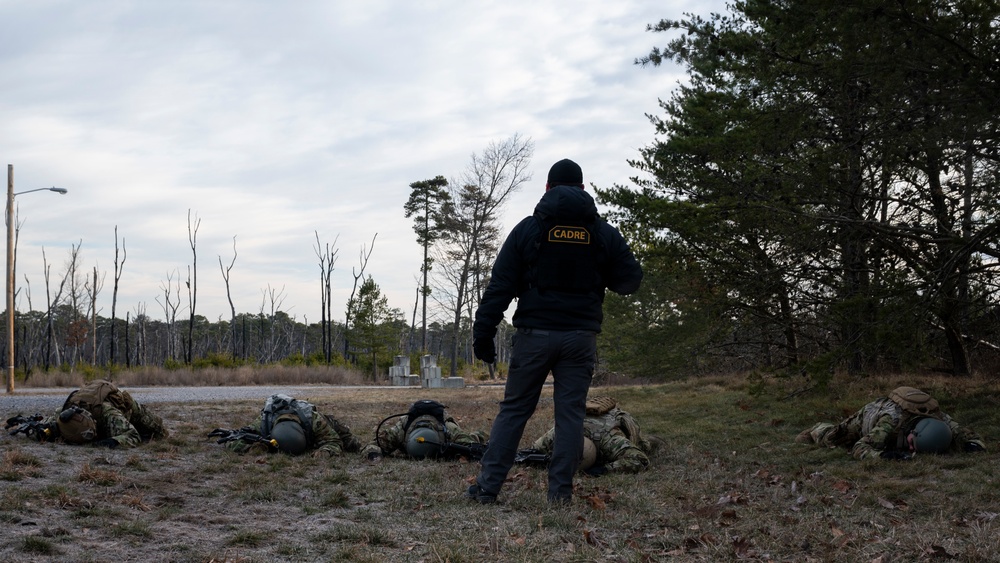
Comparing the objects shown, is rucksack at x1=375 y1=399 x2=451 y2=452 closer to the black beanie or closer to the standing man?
the standing man

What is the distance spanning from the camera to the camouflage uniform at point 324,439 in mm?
8297

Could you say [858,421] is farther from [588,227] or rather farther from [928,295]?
[588,227]

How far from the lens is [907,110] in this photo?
8.47 m

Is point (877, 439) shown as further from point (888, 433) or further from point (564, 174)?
point (564, 174)

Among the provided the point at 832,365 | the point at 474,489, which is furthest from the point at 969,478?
the point at 474,489

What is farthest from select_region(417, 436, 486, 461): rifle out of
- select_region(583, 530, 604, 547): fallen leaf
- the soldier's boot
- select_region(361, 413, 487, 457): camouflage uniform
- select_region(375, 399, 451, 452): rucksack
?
the soldier's boot

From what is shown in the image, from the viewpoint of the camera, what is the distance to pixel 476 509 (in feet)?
17.8

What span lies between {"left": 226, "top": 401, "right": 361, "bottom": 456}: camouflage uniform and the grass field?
289 mm

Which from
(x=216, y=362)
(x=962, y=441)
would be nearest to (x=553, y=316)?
(x=962, y=441)

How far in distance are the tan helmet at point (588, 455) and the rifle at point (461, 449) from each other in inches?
45.3

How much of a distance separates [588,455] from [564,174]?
283 centimetres

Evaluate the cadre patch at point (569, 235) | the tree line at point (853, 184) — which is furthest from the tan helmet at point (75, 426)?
the tree line at point (853, 184)

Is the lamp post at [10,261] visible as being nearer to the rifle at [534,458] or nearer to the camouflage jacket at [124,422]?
the camouflage jacket at [124,422]

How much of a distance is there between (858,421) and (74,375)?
80.0 ft
